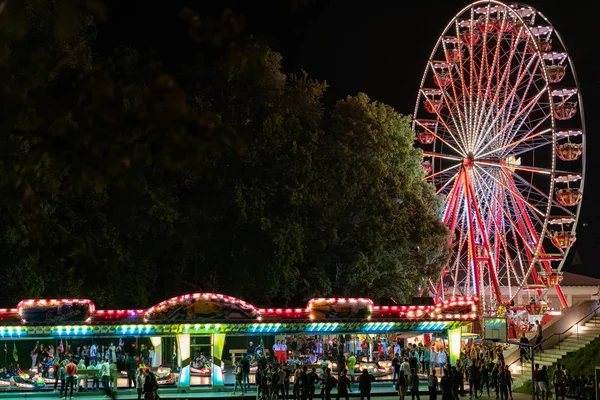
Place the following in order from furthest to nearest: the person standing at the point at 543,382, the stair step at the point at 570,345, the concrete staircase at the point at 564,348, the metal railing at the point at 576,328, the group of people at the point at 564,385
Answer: the metal railing at the point at 576,328 → the stair step at the point at 570,345 → the concrete staircase at the point at 564,348 → the person standing at the point at 543,382 → the group of people at the point at 564,385

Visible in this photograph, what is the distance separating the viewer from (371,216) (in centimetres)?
4103

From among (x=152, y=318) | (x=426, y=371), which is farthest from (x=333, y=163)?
(x=152, y=318)

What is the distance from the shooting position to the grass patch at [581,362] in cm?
3281

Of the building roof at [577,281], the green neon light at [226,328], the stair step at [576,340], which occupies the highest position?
the building roof at [577,281]

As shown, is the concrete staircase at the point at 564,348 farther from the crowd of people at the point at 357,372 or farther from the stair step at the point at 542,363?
the crowd of people at the point at 357,372

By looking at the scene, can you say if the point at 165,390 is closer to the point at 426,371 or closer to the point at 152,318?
the point at 152,318

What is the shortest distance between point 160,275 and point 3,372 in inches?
441

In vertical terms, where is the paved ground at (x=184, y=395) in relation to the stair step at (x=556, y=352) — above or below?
below

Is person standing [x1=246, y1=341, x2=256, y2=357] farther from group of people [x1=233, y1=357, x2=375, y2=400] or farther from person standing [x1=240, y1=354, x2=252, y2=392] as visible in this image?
group of people [x1=233, y1=357, x2=375, y2=400]

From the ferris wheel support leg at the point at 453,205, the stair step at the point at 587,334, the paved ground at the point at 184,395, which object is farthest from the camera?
the ferris wheel support leg at the point at 453,205

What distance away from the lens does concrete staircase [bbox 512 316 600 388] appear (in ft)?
115

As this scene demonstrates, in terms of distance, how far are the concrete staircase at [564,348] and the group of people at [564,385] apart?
3.60m

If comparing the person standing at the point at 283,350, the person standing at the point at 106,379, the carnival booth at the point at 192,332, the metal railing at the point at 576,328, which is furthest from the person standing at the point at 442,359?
the person standing at the point at 106,379

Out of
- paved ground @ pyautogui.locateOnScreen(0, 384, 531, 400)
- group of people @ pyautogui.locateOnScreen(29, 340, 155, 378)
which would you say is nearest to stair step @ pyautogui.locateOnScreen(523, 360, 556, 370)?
paved ground @ pyautogui.locateOnScreen(0, 384, 531, 400)
